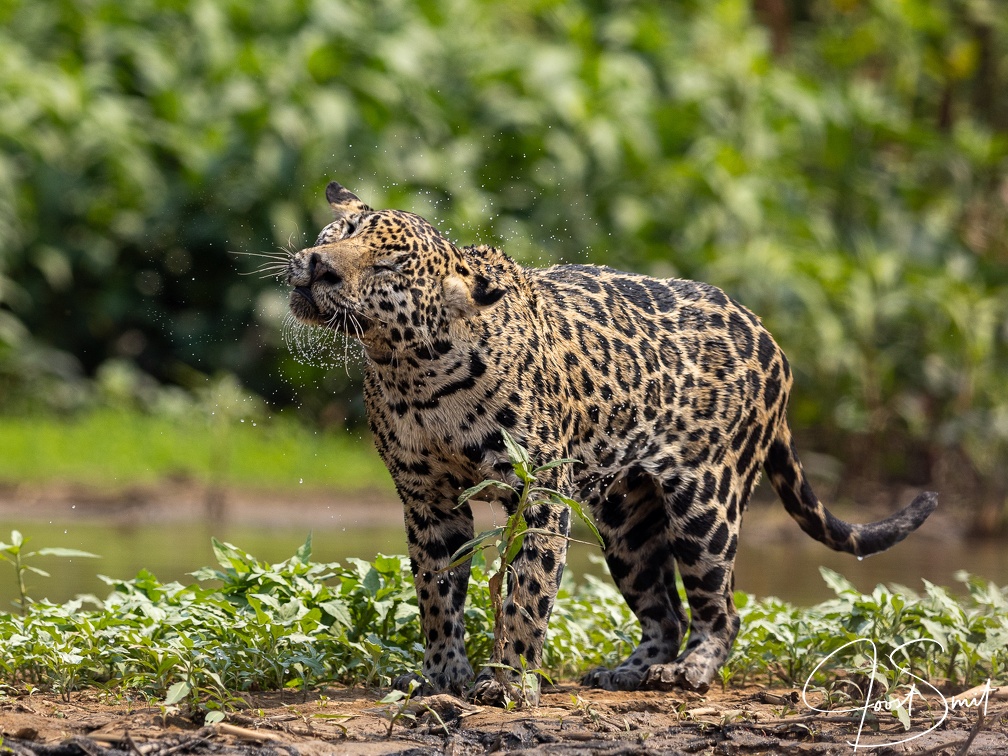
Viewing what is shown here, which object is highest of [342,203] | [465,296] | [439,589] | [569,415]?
[342,203]

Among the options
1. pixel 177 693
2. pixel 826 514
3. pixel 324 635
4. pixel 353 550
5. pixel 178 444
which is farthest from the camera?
pixel 178 444

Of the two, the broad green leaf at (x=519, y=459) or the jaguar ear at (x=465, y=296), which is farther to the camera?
the jaguar ear at (x=465, y=296)

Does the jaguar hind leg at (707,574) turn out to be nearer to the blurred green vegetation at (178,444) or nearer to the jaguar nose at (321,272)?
the jaguar nose at (321,272)

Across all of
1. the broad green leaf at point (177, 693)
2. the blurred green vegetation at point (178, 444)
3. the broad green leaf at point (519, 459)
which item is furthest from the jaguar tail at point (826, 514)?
the blurred green vegetation at point (178, 444)

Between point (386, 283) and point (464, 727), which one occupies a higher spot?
point (386, 283)

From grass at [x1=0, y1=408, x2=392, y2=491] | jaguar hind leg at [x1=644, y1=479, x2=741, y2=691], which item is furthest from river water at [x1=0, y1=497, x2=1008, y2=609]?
jaguar hind leg at [x1=644, y1=479, x2=741, y2=691]

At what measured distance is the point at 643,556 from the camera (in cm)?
652

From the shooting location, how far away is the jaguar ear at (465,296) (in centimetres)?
543

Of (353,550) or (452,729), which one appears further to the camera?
(353,550)

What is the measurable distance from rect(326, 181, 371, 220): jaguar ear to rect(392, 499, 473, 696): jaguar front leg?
1.20m

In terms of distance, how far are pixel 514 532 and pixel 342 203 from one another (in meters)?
1.64

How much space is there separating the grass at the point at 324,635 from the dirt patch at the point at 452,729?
0.16 metres

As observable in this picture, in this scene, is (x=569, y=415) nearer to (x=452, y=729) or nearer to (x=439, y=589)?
(x=439, y=589)

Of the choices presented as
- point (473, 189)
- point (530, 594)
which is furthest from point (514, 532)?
point (473, 189)
